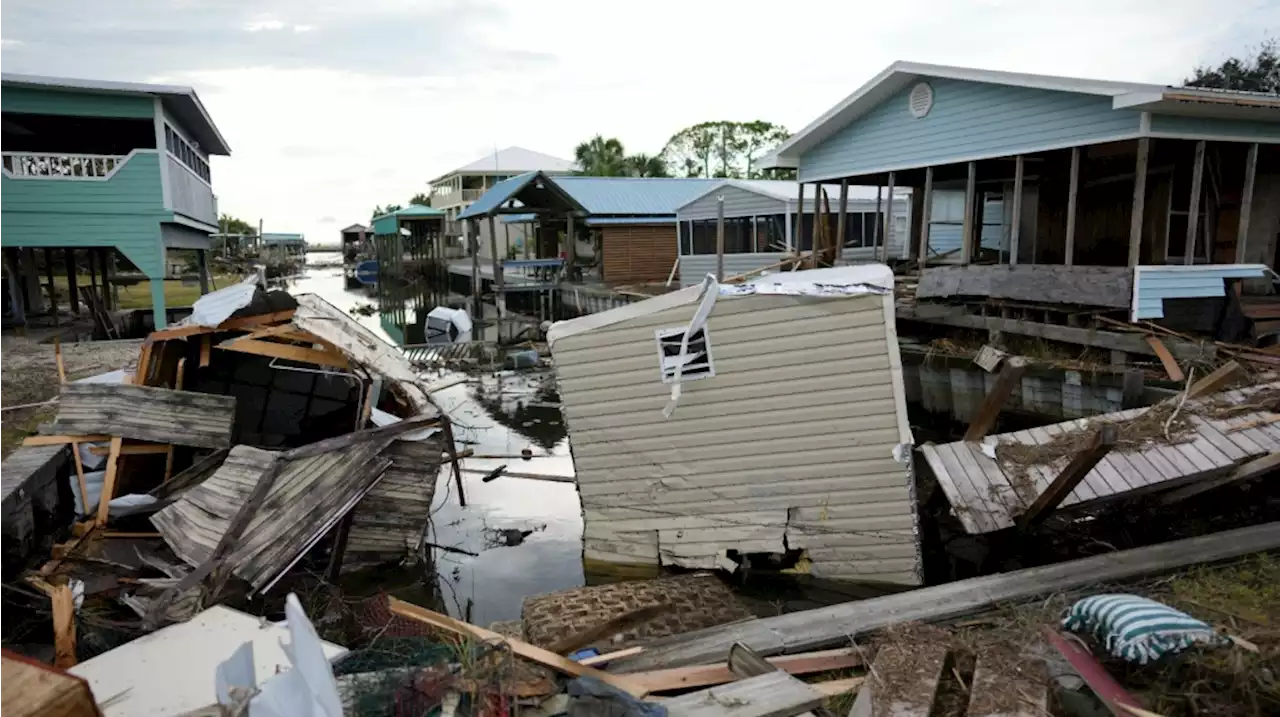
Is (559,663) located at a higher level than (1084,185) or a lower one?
lower

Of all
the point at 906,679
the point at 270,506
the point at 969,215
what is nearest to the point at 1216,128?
the point at 969,215

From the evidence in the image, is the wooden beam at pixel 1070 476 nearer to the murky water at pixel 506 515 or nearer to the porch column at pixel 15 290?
the murky water at pixel 506 515

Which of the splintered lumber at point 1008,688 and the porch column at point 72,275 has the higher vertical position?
the porch column at point 72,275

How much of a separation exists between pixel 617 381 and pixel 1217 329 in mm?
10289

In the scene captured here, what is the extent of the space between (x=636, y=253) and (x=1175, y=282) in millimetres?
22201

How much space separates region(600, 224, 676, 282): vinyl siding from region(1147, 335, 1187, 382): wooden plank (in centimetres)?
2168

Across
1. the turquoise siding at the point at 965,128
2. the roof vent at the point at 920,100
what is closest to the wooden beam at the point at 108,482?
the turquoise siding at the point at 965,128

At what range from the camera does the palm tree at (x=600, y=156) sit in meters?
52.3

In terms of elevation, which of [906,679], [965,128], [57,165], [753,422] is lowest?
[906,679]

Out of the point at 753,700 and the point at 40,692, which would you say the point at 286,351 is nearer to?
the point at 40,692

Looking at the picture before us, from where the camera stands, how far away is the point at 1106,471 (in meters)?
7.45

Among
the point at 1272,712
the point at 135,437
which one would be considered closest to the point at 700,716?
the point at 1272,712

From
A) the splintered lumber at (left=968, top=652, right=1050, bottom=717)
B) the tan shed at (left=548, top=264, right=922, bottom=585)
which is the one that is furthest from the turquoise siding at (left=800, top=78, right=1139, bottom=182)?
the splintered lumber at (left=968, top=652, right=1050, bottom=717)

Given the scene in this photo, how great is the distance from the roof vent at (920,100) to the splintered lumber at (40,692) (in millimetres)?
16908
